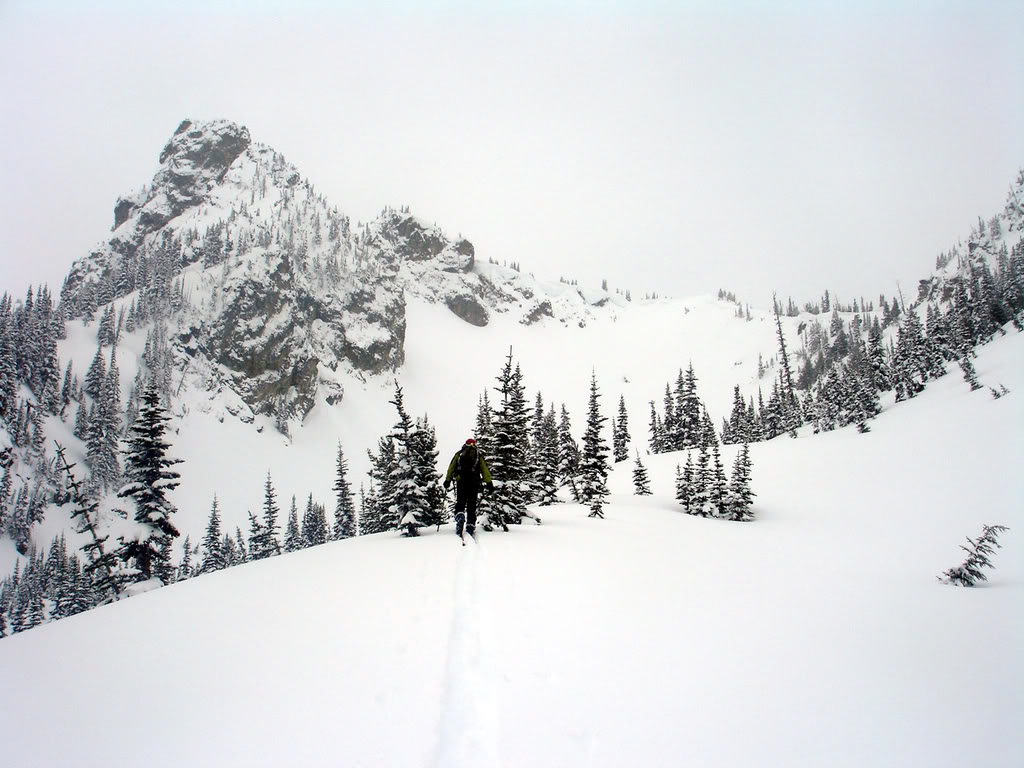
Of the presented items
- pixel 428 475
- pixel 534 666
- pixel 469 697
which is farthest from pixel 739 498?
pixel 469 697

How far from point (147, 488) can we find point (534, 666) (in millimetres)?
23036

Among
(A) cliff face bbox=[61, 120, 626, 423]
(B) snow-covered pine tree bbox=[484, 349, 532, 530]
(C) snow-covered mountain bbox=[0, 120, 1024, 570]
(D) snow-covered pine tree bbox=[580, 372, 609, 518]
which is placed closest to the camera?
(B) snow-covered pine tree bbox=[484, 349, 532, 530]

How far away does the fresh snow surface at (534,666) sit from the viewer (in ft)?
11.8

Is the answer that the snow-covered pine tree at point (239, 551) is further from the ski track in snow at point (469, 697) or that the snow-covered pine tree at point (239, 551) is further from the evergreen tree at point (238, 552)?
the ski track in snow at point (469, 697)

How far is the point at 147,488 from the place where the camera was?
20.1 meters

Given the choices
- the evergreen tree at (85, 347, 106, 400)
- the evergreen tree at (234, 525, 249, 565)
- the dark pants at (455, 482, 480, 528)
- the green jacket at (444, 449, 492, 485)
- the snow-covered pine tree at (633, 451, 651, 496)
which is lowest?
the evergreen tree at (234, 525, 249, 565)

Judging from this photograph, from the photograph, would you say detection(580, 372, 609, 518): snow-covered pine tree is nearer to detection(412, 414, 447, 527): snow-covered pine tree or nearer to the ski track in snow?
detection(412, 414, 447, 527): snow-covered pine tree

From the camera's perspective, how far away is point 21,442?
7850 cm

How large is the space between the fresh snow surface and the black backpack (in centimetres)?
280

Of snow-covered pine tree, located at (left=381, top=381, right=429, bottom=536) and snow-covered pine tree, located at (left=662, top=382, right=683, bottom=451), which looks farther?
snow-covered pine tree, located at (left=662, top=382, right=683, bottom=451)

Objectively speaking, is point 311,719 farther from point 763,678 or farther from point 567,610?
point 763,678

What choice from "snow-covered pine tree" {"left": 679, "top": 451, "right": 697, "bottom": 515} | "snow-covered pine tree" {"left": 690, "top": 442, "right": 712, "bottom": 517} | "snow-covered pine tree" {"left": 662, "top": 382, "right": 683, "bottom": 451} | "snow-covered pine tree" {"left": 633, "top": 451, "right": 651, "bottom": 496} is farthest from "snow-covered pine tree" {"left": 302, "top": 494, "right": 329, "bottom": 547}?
"snow-covered pine tree" {"left": 662, "top": 382, "right": 683, "bottom": 451}

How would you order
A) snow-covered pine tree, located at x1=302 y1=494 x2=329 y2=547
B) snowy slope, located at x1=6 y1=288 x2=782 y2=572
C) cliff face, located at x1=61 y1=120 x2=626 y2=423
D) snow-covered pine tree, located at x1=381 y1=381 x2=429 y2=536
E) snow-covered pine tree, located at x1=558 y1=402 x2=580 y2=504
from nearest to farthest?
snow-covered pine tree, located at x1=381 y1=381 x2=429 y2=536 < snow-covered pine tree, located at x1=558 y1=402 x2=580 y2=504 < snow-covered pine tree, located at x1=302 y1=494 x2=329 y2=547 < snowy slope, located at x1=6 y1=288 x2=782 y2=572 < cliff face, located at x1=61 y1=120 x2=626 y2=423

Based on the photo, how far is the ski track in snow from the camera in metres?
3.55
